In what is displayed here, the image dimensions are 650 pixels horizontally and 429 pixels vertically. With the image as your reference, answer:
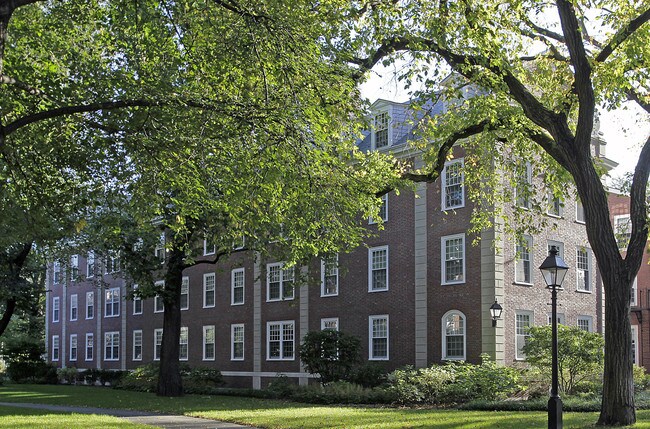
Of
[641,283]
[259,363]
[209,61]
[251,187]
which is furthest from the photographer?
[641,283]

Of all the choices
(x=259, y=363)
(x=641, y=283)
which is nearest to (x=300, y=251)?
(x=259, y=363)

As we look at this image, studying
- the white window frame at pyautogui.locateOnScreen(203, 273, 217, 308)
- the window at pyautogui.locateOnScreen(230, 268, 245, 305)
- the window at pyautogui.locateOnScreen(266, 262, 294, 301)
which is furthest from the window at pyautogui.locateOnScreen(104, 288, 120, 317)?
the window at pyautogui.locateOnScreen(266, 262, 294, 301)

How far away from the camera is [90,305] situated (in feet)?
178

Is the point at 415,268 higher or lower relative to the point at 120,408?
higher

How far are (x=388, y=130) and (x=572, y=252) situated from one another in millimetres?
8817

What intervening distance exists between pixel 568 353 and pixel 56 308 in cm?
4335

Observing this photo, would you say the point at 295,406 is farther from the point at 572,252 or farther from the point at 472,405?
the point at 572,252

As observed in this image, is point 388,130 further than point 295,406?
Yes

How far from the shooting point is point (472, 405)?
22.3 metres

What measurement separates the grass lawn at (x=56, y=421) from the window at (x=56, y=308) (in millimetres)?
37371

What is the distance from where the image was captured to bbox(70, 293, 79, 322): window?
56.2 metres

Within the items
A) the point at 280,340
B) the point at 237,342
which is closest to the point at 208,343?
the point at 237,342

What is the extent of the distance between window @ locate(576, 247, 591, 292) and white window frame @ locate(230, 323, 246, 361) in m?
15.7

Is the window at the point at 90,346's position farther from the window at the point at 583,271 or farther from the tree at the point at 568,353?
the tree at the point at 568,353
